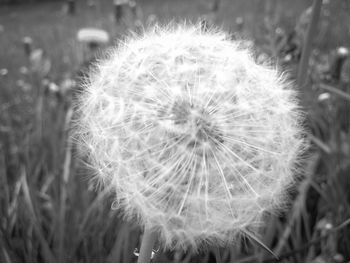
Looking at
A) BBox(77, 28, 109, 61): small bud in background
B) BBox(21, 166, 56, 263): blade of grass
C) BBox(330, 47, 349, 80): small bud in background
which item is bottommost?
BBox(21, 166, 56, 263): blade of grass

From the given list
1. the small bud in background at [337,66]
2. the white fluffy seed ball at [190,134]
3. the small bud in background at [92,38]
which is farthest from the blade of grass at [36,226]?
the small bud in background at [337,66]

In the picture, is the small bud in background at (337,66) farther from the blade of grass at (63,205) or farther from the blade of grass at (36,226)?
the blade of grass at (36,226)

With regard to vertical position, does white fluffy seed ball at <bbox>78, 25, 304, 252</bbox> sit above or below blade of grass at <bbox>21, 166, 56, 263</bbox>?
above

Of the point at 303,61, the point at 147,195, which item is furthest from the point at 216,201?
the point at 303,61

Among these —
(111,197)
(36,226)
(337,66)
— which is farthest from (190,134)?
(337,66)

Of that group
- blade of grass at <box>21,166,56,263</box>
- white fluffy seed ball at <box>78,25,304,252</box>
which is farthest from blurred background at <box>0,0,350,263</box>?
white fluffy seed ball at <box>78,25,304,252</box>

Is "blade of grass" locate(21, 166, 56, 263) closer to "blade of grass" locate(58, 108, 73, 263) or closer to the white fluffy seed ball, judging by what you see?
"blade of grass" locate(58, 108, 73, 263)

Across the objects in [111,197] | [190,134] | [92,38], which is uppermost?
[190,134]

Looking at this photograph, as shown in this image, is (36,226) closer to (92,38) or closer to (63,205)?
(63,205)
